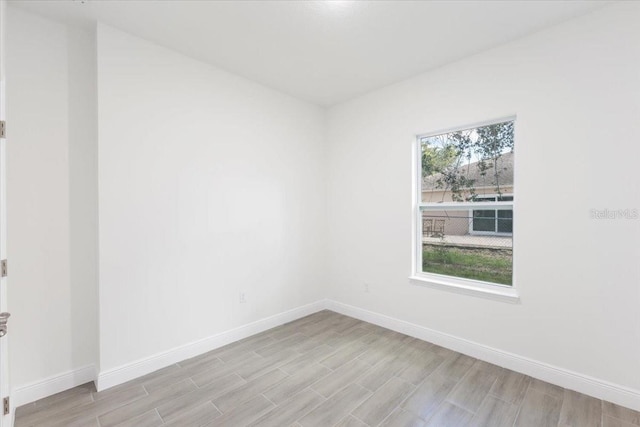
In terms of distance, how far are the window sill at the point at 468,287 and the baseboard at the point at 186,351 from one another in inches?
64.2

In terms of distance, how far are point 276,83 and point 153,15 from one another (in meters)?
1.41

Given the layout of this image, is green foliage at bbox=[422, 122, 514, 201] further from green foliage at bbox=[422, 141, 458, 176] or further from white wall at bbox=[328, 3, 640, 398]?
white wall at bbox=[328, 3, 640, 398]

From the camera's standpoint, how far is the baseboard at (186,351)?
2383 millimetres

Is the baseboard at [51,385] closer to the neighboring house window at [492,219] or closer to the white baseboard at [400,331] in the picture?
the white baseboard at [400,331]

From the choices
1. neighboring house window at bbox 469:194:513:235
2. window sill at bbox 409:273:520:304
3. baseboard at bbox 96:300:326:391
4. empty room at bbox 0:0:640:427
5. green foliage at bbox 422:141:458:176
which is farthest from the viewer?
green foliage at bbox 422:141:458:176

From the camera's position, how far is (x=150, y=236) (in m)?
2.60

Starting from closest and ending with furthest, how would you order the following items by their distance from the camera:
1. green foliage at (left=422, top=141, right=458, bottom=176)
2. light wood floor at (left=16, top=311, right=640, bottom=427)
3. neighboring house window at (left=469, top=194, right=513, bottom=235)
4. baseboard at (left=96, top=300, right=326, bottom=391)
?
light wood floor at (left=16, top=311, right=640, bottom=427) → baseboard at (left=96, top=300, right=326, bottom=391) → neighboring house window at (left=469, top=194, right=513, bottom=235) → green foliage at (left=422, top=141, right=458, bottom=176)

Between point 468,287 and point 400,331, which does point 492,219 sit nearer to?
point 468,287

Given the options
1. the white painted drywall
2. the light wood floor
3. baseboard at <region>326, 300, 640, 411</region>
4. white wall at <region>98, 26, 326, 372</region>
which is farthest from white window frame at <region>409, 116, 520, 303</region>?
the white painted drywall

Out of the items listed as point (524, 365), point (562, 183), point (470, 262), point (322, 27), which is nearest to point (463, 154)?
point (562, 183)

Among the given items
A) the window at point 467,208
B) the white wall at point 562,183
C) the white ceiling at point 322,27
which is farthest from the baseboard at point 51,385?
the window at point 467,208

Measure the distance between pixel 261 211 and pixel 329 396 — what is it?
2033mm

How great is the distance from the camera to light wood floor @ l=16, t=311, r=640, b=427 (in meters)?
2.01

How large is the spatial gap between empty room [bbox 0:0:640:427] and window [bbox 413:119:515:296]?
Answer: 0.07 feet
